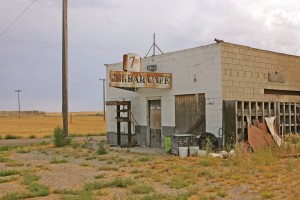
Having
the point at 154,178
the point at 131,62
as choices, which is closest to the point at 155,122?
the point at 131,62

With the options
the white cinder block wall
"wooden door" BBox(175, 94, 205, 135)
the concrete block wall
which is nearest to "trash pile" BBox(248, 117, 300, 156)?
the concrete block wall

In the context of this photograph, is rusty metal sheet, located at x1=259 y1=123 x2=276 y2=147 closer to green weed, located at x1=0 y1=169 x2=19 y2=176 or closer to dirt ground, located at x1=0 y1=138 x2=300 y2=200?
dirt ground, located at x1=0 y1=138 x2=300 y2=200

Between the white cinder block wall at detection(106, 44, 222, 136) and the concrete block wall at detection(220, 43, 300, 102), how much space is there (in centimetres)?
42

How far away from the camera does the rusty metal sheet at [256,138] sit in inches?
608

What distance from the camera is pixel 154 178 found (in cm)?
1046

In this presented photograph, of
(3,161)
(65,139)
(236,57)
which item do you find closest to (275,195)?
(236,57)

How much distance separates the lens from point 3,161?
578 inches

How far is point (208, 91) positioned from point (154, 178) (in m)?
6.45

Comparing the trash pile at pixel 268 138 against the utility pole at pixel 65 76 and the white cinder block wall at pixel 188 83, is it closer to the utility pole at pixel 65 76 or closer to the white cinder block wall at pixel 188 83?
the white cinder block wall at pixel 188 83

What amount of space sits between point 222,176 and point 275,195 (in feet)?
7.79

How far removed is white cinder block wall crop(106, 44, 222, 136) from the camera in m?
15.8

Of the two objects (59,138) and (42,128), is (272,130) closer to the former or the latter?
(59,138)

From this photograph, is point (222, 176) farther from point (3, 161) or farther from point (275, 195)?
point (3, 161)

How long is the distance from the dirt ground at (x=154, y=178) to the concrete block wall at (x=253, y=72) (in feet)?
11.2
